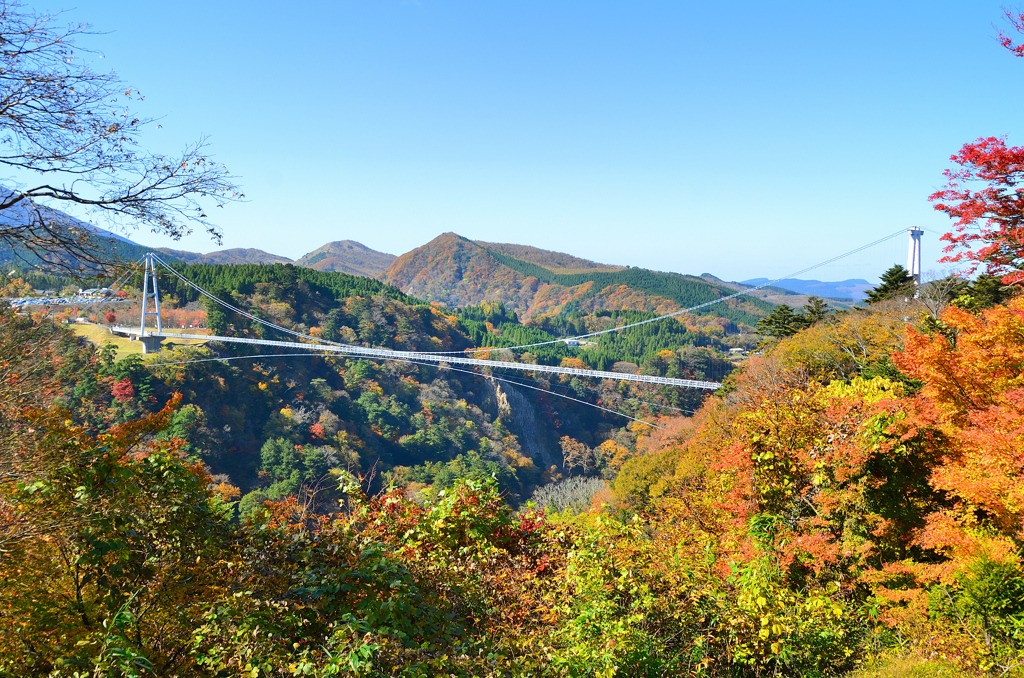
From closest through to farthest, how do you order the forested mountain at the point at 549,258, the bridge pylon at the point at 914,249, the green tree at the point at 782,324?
the green tree at the point at 782,324 < the bridge pylon at the point at 914,249 < the forested mountain at the point at 549,258

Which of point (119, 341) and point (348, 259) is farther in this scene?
point (348, 259)

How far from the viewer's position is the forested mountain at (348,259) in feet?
444

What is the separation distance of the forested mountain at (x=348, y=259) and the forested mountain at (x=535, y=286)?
1204 cm

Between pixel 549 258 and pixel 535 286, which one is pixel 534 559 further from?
pixel 549 258

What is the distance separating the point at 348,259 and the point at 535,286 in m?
65.0

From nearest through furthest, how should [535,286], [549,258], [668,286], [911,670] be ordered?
[911,670] < [668,286] < [535,286] < [549,258]

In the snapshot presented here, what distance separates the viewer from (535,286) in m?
105

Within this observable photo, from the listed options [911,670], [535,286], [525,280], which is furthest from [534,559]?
[525,280]

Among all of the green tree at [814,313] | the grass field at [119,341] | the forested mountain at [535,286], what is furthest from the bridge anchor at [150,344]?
the forested mountain at [535,286]

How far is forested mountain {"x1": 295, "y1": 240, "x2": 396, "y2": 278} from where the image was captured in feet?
444

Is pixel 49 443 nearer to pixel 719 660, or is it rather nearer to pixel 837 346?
pixel 719 660

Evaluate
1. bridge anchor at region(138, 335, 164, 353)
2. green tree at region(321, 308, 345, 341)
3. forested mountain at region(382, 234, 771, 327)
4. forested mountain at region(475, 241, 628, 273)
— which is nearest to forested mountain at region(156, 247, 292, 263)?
forested mountain at region(382, 234, 771, 327)

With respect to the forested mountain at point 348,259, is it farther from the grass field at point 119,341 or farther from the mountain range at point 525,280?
the grass field at point 119,341

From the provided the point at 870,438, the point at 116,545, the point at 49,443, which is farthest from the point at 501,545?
the point at 870,438
